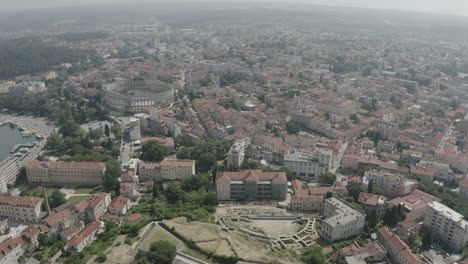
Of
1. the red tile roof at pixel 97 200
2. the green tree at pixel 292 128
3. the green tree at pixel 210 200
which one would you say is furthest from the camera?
Answer: the green tree at pixel 292 128

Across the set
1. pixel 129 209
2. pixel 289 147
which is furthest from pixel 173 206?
pixel 289 147

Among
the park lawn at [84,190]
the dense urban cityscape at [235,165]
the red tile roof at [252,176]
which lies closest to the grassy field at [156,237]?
the dense urban cityscape at [235,165]

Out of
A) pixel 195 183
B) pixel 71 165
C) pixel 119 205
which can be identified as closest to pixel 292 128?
pixel 195 183

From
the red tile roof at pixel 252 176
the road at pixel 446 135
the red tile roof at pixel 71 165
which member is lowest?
the red tile roof at pixel 71 165

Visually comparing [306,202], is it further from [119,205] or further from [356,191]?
[119,205]

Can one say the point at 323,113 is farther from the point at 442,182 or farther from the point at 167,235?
the point at 167,235

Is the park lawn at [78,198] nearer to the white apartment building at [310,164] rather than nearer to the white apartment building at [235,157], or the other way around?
the white apartment building at [235,157]
